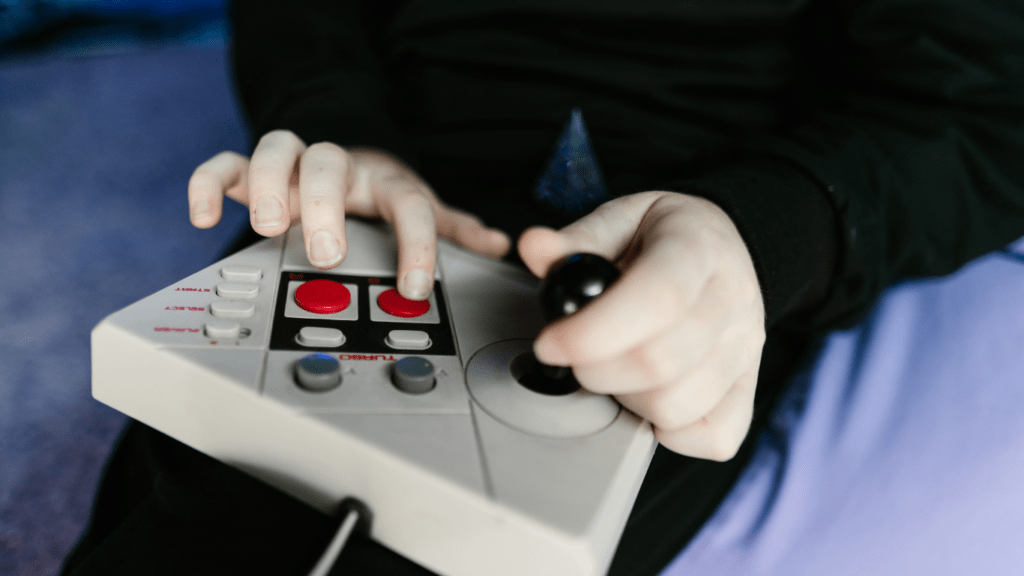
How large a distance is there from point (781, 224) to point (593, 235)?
153 mm

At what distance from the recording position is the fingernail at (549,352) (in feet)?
0.96

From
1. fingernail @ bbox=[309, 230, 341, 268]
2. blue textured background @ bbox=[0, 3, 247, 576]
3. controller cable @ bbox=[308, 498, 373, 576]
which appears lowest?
blue textured background @ bbox=[0, 3, 247, 576]

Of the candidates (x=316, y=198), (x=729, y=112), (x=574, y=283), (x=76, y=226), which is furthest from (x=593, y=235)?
(x=76, y=226)

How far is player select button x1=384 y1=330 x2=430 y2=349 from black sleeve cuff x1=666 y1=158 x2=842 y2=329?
19 centimetres

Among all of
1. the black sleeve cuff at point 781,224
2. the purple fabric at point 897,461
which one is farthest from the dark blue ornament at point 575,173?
the purple fabric at point 897,461

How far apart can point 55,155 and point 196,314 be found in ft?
3.28

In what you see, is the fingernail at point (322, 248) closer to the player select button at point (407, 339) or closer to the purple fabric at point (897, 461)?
the player select button at point (407, 339)

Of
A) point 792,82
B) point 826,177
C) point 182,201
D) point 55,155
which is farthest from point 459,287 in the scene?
point 55,155

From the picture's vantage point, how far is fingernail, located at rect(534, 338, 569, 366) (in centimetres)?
29

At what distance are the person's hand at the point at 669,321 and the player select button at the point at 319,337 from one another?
0.12 meters

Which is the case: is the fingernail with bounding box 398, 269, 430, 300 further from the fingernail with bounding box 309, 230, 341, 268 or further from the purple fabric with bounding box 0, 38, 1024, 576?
the purple fabric with bounding box 0, 38, 1024, 576

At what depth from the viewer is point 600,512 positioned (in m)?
0.28

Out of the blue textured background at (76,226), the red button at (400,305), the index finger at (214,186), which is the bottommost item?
Result: the blue textured background at (76,226)

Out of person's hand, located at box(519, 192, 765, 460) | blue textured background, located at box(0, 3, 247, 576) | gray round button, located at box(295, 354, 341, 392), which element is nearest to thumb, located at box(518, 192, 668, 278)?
person's hand, located at box(519, 192, 765, 460)
